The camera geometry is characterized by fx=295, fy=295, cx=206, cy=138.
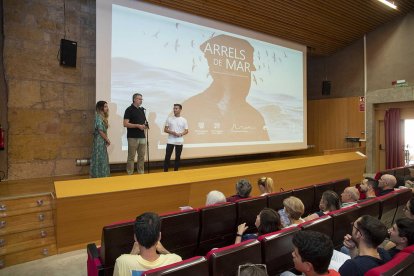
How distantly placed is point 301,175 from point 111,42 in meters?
3.94

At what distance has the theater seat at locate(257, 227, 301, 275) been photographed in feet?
5.46

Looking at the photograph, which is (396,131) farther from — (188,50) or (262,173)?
(188,50)

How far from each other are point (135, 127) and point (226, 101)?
8.17ft

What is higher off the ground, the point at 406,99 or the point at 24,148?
the point at 406,99

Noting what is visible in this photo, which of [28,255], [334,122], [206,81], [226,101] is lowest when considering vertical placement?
[28,255]

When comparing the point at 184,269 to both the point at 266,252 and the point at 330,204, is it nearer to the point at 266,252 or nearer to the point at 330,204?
the point at 266,252

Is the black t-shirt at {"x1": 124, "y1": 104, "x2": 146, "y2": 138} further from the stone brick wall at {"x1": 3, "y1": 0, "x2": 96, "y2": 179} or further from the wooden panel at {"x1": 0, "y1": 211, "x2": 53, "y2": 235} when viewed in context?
the wooden panel at {"x1": 0, "y1": 211, "x2": 53, "y2": 235}

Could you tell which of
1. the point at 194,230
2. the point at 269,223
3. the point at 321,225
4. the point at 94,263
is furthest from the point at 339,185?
the point at 94,263

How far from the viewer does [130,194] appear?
3.28 metres

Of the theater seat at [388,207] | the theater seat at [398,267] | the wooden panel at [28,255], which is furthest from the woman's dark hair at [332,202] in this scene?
the wooden panel at [28,255]

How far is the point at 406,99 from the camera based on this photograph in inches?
297

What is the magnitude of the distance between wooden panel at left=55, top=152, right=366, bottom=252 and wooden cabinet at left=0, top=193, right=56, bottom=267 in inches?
11.2

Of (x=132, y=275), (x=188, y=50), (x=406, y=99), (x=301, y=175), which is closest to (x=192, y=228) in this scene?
(x=132, y=275)

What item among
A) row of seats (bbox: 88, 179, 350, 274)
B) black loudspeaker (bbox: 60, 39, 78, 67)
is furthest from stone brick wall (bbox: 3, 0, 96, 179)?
row of seats (bbox: 88, 179, 350, 274)
